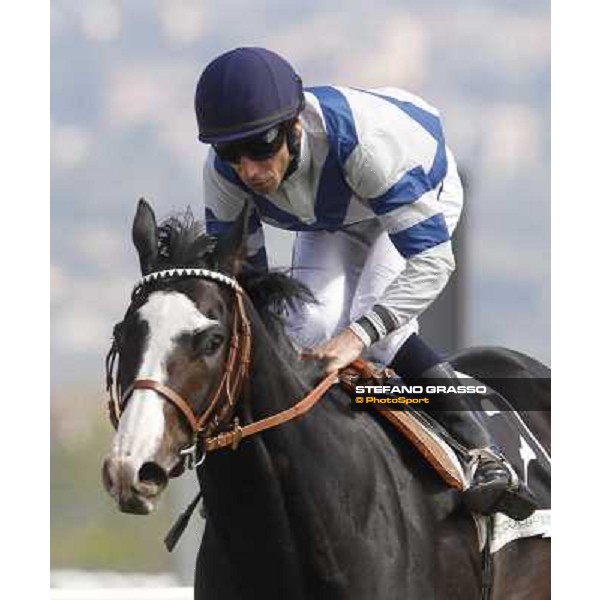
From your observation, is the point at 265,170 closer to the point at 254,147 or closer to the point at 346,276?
the point at 254,147

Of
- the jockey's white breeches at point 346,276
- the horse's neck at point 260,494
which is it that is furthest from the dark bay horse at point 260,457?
the jockey's white breeches at point 346,276

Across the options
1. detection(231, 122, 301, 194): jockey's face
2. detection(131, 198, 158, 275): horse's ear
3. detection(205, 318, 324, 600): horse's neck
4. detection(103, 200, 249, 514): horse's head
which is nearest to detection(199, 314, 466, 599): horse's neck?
detection(205, 318, 324, 600): horse's neck

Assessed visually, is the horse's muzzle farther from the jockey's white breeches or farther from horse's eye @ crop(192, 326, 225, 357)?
the jockey's white breeches

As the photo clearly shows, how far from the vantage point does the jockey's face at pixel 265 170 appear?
7.88 feet

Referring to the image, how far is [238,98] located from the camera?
90.9 inches

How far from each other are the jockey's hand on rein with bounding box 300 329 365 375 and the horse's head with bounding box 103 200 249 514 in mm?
258

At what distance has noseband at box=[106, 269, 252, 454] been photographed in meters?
2.04

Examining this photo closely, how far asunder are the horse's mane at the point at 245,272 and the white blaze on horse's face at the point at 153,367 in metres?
0.10

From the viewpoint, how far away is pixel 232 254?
2.23 metres
